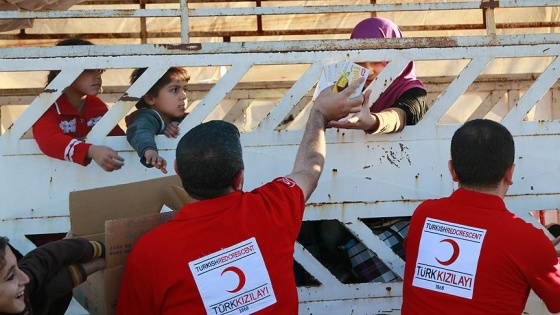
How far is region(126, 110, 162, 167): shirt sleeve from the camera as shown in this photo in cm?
355

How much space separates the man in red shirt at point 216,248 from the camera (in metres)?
2.49

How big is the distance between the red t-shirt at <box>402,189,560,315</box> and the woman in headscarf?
796 mm

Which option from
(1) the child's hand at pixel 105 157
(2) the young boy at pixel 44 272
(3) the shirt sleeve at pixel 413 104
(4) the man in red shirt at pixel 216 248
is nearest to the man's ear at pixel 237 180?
→ (4) the man in red shirt at pixel 216 248

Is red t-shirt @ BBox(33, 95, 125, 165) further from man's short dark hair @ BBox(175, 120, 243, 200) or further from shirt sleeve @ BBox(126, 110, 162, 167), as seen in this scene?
man's short dark hair @ BBox(175, 120, 243, 200)

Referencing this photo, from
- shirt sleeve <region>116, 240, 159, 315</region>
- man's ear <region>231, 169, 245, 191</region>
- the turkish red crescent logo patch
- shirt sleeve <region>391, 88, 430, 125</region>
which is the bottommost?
shirt sleeve <region>116, 240, 159, 315</region>

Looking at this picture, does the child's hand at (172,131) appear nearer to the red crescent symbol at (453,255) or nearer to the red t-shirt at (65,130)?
the red t-shirt at (65,130)

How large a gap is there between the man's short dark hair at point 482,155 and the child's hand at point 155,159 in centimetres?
139

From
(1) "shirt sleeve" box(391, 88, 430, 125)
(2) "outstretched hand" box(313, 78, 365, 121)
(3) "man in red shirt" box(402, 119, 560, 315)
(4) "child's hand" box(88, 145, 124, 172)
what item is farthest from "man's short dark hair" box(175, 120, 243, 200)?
(1) "shirt sleeve" box(391, 88, 430, 125)

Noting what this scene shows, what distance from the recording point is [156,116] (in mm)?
3801

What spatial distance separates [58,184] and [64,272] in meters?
1.11

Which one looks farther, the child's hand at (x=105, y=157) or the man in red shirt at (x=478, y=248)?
the child's hand at (x=105, y=157)

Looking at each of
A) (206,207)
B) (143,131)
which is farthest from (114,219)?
(143,131)

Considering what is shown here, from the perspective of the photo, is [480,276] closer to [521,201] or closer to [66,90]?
[521,201]

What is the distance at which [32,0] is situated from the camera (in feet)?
17.4
